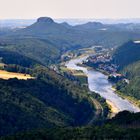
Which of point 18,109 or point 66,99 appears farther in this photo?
point 66,99

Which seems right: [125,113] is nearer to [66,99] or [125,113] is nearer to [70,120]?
[70,120]

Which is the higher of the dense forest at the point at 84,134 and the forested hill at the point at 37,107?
the dense forest at the point at 84,134

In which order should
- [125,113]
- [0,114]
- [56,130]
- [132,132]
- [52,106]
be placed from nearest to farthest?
[132,132]
[56,130]
[125,113]
[0,114]
[52,106]

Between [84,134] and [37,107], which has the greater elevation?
Answer: [84,134]

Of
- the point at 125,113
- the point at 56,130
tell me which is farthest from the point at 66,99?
the point at 56,130

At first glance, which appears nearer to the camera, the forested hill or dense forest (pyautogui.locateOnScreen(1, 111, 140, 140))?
dense forest (pyautogui.locateOnScreen(1, 111, 140, 140))

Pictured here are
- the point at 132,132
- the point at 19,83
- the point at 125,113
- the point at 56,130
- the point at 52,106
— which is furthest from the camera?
the point at 19,83

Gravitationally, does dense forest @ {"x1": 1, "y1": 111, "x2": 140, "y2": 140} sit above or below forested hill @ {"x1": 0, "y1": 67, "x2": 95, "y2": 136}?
above

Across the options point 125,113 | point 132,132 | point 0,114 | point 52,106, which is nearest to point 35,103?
point 52,106

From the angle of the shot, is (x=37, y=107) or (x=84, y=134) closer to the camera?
(x=84, y=134)

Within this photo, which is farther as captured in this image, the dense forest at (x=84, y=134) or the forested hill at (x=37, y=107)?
the forested hill at (x=37, y=107)

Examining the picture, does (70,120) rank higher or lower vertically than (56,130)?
lower
